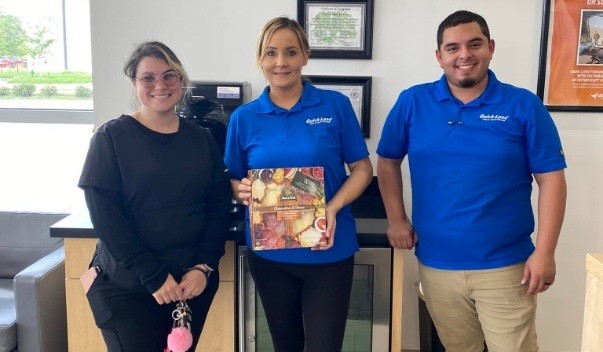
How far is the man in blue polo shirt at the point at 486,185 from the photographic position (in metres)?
1.64

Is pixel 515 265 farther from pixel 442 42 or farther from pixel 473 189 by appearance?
pixel 442 42

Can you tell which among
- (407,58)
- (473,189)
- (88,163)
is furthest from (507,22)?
(88,163)

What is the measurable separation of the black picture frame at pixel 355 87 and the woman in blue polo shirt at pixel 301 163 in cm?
81

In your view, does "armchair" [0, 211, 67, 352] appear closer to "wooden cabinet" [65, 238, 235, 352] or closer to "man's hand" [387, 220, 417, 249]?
"wooden cabinet" [65, 238, 235, 352]

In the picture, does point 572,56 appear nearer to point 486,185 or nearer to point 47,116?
point 486,185

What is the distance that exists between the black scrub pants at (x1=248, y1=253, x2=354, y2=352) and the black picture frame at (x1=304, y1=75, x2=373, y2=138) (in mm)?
1016

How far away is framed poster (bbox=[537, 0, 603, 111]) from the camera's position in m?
2.45

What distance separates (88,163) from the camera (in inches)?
59.3

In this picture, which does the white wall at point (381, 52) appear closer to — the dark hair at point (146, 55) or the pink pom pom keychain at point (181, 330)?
the dark hair at point (146, 55)

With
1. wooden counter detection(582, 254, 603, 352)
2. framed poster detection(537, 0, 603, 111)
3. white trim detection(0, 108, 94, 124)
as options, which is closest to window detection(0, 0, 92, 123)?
white trim detection(0, 108, 94, 124)

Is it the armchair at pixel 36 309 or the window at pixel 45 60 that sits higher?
the window at pixel 45 60

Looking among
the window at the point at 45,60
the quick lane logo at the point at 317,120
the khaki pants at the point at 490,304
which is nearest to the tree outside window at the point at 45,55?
the window at the point at 45,60

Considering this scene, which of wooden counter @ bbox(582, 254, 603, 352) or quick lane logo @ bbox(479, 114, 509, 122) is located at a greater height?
quick lane logo @ bbox(479, 114, 509, 122)

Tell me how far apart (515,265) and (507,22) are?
50.1 inches
